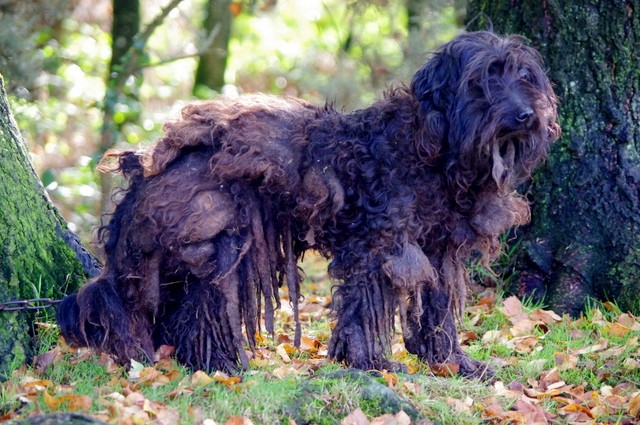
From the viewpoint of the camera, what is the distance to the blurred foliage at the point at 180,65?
9.62 meters

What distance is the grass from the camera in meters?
4.20

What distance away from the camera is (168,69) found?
50.0 ft

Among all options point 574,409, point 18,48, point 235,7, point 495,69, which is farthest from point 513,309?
point 235,7

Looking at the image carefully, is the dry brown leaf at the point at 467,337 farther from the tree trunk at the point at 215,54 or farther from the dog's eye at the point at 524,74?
the tree trunk at the point at 215,54

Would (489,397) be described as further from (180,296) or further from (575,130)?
(575,130)

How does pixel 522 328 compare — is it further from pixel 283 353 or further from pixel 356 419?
pixel 356 419

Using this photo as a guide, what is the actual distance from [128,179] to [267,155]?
0.92m

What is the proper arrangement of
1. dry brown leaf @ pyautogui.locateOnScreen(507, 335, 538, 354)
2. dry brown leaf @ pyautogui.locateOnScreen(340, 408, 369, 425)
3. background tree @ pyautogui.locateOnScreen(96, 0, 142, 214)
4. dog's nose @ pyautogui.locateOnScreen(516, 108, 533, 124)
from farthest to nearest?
background tree @ pyautogui.locateOnScreen(96, 0, 142, 214) < dry brown leaf @ pyautogui.locateOnScreen(507, 335, 538, 354) < dog's nose @ pyautogui.locateOnScreen(516, 108, 533, 124) < dry brown leaf @ pyautogui.locateOnScreen(340, 408, 369, 425)

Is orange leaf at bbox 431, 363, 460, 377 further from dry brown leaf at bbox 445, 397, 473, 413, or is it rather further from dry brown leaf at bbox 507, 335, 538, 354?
dry brown leaf at bbox 507, 335, 538, 354

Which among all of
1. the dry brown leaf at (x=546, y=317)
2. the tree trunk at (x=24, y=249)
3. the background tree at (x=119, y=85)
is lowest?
the dry brown leaf at (x=546, y=317)

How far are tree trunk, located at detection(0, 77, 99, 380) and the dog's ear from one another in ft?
7.82

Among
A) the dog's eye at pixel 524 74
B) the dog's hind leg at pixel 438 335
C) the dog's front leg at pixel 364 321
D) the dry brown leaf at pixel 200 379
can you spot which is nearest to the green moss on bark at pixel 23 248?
the dry brown leaf at pixel 200 379

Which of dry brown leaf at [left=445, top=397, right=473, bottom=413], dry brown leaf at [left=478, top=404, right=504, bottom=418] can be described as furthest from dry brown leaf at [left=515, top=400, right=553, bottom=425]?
dry brown leaf at [left=445, top=397, right=473, bottom=413]

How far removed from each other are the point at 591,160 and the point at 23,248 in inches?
154
